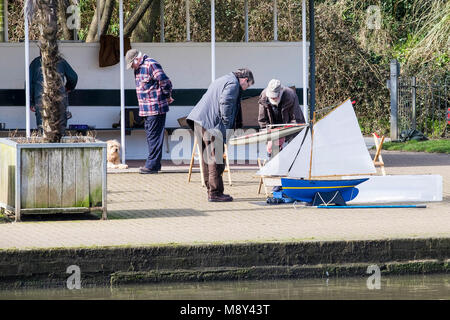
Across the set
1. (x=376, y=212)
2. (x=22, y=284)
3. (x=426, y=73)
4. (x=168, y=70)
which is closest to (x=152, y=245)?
(x=22, y=284)

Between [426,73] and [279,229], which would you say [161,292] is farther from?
[426,73]

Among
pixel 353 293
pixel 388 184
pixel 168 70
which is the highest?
pixel 168 70

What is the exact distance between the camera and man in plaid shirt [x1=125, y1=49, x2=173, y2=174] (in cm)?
1366

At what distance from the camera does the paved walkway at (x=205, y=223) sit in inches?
339

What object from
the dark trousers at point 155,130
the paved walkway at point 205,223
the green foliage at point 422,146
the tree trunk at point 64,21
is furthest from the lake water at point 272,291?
the green foliage at point 422,146

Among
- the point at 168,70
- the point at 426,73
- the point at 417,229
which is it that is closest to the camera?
the point at 417,229

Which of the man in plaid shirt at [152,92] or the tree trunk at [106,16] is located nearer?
the man in plaid shirt at [152,92]

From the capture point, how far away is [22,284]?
8008 millimetres

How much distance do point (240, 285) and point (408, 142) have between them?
1378 centimetres

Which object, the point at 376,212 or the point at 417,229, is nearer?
the point at 417,229

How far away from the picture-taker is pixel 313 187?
1078 centimetres

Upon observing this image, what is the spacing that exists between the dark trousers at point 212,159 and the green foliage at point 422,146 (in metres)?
8.59

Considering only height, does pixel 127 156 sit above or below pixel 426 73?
below
